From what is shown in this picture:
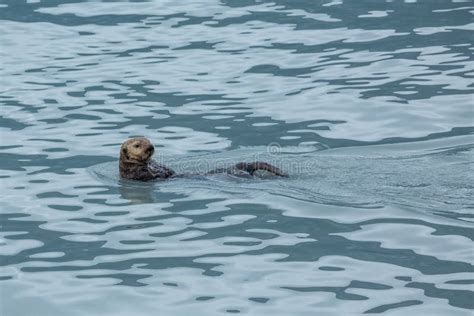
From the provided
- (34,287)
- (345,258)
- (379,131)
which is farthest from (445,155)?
(34,287)

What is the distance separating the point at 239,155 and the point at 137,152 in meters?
1.09

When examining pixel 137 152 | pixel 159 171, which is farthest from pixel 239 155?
pixel 137 152

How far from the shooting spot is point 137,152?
8.84 m

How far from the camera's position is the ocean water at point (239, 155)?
669 cm

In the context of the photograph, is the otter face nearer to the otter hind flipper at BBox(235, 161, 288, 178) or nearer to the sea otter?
the sea otter

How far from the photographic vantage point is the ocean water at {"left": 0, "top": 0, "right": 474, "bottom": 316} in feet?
21.9

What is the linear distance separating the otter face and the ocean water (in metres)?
0.20

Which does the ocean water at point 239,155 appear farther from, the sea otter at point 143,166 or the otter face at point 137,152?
the otter face at point 137,152

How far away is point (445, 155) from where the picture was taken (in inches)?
361

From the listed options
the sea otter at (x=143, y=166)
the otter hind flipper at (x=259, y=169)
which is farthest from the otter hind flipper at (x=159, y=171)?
the otter hind flipper at (x=259, y=169)

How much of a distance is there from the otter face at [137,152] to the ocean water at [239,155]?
204 mm

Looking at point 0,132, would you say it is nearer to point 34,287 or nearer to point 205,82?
point 205,82

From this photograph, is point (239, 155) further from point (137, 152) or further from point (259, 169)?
point (137, 152)

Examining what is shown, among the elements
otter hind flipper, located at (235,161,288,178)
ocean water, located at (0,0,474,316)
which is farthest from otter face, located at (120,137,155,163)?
otter hind flipper, located at (235,161,288,178)
